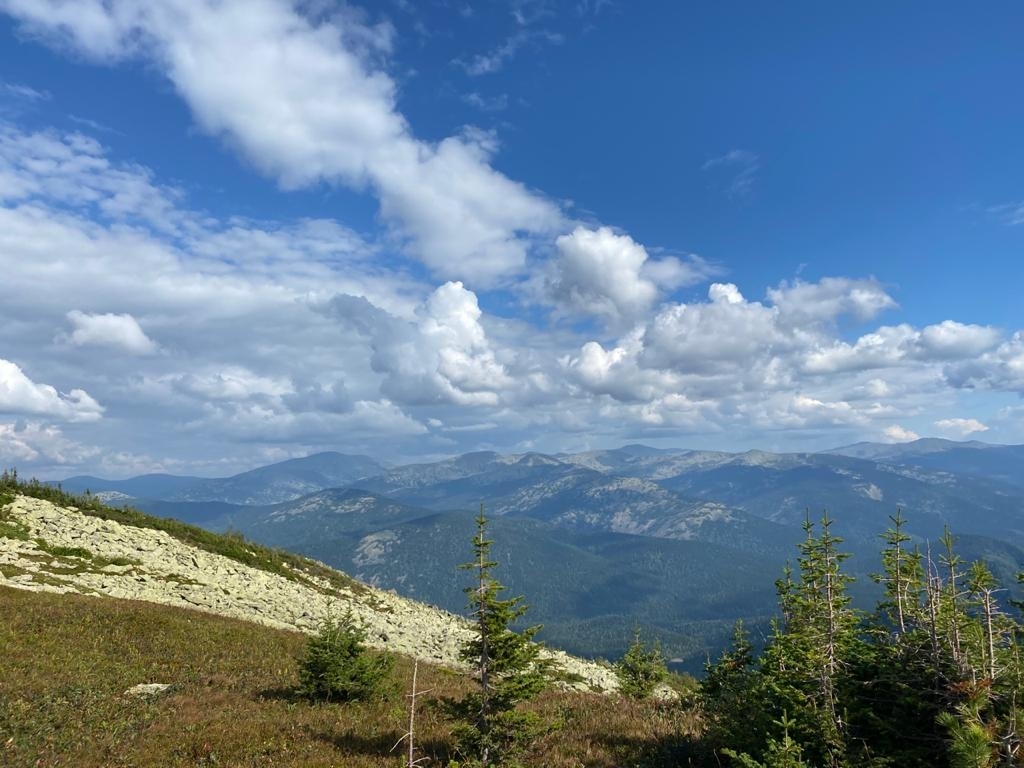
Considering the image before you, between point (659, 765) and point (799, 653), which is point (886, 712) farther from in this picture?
point (659, 765)

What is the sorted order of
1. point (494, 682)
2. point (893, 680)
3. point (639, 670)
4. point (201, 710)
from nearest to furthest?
1. point (893, 680)
2. point (494, 682)
3. point (201, 710)
4. point (639, 670)

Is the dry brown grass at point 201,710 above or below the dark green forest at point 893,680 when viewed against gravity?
below

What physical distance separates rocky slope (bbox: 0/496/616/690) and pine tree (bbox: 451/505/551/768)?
18.2 metres

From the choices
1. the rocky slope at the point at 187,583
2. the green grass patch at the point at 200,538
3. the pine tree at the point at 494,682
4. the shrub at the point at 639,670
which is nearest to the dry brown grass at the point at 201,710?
the pine tree at the point at 494,682

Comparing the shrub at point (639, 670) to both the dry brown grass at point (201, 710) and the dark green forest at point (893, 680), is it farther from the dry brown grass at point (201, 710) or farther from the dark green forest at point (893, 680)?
the dark green forest at point (893, 680)

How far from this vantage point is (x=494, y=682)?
1213 centimetres

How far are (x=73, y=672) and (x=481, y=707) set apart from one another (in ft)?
52.3

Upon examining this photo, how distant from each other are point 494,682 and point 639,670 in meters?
20.4

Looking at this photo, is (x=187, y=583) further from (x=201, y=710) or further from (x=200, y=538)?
(x=201, y=710)

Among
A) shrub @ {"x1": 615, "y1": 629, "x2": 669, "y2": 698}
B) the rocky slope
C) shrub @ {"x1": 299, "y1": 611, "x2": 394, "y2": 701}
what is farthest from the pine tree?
the rocky slope

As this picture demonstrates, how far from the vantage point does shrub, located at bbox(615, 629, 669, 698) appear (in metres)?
27.3

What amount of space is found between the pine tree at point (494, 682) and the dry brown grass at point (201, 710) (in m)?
0.97

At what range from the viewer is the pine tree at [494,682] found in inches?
467

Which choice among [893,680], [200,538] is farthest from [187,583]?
[893,680]
